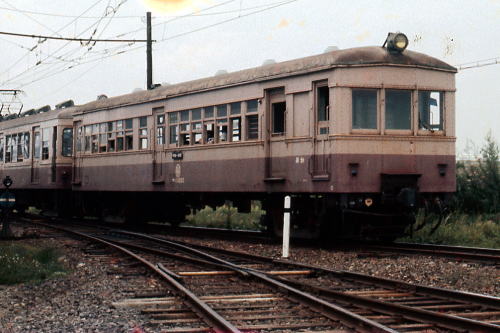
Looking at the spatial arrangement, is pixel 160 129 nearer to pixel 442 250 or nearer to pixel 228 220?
pixel 228 220

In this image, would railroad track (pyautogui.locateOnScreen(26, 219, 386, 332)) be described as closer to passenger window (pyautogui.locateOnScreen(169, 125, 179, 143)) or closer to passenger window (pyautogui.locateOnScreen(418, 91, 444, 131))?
passenger window (pyautogui.locateOnScreen(418, 91, 444, 131))

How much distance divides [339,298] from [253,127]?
24.1ft

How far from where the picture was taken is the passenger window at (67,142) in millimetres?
22484

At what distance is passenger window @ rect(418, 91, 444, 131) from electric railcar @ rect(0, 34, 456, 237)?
18mm

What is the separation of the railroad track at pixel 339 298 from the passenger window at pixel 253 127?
3.97 m

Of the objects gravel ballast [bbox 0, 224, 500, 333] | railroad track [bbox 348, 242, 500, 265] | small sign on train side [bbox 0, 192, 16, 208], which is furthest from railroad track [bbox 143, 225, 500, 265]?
small sign on train side [bbox 0, 192, 16, 208]

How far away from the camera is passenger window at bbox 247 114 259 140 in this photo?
14.4 metres

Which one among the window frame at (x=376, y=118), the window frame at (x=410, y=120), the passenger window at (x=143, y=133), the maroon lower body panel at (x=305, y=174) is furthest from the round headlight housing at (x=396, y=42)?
the passenger window at (x=143, y=133)

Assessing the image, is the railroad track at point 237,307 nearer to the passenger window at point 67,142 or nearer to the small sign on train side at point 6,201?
the small sign on train side at point 6,201

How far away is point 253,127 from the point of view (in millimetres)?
14469

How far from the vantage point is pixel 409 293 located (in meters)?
7.89

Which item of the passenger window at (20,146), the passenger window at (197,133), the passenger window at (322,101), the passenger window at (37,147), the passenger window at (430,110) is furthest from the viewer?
the passenger window at (20,146)

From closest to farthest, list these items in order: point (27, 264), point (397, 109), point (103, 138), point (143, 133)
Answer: point (27, 264), point (397, 109), point (143, 133), point (103, 138)

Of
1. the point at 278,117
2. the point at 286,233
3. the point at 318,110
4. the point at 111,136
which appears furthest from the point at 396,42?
the point at 111,136
